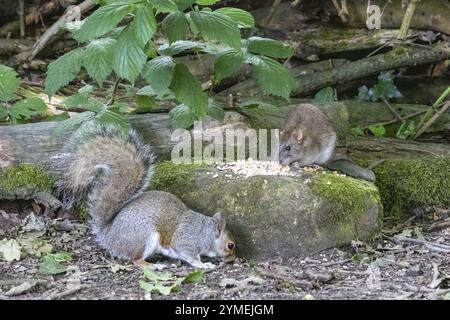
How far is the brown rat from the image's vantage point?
5.76 m

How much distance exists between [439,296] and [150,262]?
182 cm

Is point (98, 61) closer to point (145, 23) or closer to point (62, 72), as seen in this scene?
point (62, 72)

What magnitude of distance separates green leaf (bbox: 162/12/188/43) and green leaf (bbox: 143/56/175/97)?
199mm

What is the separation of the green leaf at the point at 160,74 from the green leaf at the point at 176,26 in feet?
0.65

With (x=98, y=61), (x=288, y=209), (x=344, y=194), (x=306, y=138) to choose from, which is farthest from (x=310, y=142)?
(x=98, y=61)

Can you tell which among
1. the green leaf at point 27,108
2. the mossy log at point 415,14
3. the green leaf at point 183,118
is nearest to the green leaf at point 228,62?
the green leaf at point 183,118

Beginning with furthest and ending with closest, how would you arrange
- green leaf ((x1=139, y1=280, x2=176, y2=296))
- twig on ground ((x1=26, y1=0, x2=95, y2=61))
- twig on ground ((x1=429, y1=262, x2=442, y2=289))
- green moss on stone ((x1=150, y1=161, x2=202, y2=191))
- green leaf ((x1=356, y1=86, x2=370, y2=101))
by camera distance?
green leaf ((x1=356, y1=86, x2=370, y2=101))
twig on ground ((x1=26, y1=0, x2=95, y2=61))
green moss on stone ((x1=150, y1=161, x2=202, y2=191))
twig on ground ((x1=429, y1=262, x2=442, y2=289))
green leaf ((x1=139, y1=280, x2=176, y2=296))

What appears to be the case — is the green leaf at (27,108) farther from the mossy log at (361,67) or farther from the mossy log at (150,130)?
the mossy log at (361,67)

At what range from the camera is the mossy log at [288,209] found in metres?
4.73

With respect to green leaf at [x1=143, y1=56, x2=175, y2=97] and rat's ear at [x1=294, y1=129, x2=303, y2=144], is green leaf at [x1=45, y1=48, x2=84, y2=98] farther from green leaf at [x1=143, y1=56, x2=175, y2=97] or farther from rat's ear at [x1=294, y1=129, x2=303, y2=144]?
rat's ear at [x1=294, y1=129, x2=303, y2=144]

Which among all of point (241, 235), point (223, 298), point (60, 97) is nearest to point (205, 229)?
point (241, 235)

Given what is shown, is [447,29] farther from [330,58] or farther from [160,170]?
[160,170]

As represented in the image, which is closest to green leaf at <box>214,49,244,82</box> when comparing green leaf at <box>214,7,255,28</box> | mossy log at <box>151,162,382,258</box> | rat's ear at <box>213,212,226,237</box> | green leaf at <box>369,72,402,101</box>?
green leaf at <box>214,7,255,28</box>

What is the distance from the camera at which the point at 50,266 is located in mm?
4395
